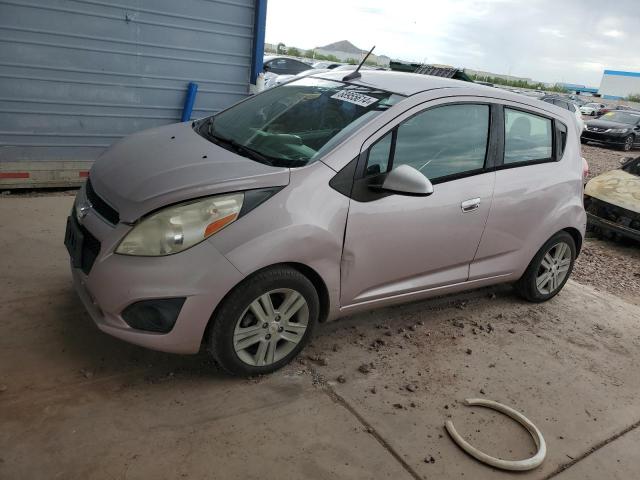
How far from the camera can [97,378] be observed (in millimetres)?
2986

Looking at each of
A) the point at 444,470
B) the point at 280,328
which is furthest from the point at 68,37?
the point at 444,470

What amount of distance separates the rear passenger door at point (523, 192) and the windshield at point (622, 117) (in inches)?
734

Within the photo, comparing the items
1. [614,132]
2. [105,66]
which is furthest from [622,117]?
[105,66]

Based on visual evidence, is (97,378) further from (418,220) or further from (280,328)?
(418,220)

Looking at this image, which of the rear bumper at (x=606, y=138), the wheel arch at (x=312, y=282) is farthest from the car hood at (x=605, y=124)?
the wheel arch at (x=312, y=282)

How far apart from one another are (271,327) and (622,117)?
21709 millimetres

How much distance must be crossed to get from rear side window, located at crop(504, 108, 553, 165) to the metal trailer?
4070mm

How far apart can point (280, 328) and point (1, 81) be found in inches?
181

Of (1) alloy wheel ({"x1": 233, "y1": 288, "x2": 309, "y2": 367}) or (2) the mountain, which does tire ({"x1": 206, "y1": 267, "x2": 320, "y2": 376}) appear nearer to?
(1) alloy wheel ({"x1": 233, "y1": 288, "x2": 309, "y2": 367})

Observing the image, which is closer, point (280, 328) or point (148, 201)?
point (148, 201)

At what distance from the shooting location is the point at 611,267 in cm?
651

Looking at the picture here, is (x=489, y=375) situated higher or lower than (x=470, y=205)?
lower

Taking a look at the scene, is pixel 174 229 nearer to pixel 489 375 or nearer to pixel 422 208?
pixel 422 208

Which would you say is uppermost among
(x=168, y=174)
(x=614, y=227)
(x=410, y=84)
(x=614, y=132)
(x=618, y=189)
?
(x=410, y=84)
